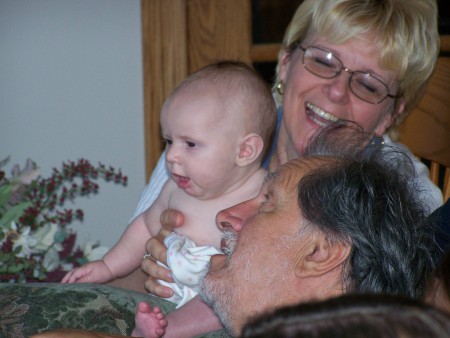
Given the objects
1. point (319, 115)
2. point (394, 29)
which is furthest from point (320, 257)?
point (394, 29)

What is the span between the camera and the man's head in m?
1.31

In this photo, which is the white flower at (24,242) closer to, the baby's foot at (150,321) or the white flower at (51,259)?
the white flower at (51,259)

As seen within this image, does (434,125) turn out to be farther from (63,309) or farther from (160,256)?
(63,309)

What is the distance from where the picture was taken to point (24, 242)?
202 cm

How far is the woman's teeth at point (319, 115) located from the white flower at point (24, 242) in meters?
0.76

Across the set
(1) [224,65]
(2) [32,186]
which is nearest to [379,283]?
(1) [224,65]

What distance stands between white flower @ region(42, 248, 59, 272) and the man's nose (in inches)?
29.8

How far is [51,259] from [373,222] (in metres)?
1.09

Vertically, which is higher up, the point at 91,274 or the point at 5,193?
the point at 5,193

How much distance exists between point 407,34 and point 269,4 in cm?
88

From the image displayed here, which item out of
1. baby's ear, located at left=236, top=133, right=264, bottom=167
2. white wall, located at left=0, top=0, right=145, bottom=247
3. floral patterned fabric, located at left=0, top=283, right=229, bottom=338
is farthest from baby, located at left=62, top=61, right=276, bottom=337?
white wall, located at left=0, top=0, right=145, bottom=247

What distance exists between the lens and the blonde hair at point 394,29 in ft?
6.57

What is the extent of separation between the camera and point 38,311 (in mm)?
1536

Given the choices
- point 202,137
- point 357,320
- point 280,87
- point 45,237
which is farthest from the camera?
point 280,87
